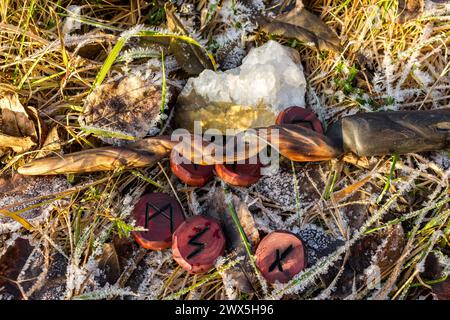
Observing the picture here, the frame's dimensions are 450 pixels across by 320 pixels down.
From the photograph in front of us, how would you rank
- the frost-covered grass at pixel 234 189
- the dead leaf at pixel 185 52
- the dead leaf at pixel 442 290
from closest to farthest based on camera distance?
the dead leaf at pixel 442 290 < the frost-covered grass at pixel 234 189 < the dead leaf at pixel 185 52

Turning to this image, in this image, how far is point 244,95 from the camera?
237 cm

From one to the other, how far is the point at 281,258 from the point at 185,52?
1.17 metres

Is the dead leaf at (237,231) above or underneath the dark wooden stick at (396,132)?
underneath

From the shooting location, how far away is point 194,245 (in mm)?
2033

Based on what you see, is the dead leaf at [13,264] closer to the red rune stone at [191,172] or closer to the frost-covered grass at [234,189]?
the frost-covered grass at [234,189]

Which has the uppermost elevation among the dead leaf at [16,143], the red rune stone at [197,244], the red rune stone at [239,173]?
the dead leaf at [16,143]

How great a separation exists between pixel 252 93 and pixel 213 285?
0.97 metres

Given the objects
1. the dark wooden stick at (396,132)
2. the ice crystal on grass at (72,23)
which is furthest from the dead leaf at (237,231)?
the ice crystal on grass at (72,23)

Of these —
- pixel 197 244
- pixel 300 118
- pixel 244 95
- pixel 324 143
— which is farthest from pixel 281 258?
pixel 244 95

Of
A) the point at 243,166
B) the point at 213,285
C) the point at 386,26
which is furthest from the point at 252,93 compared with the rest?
the point at 213,285

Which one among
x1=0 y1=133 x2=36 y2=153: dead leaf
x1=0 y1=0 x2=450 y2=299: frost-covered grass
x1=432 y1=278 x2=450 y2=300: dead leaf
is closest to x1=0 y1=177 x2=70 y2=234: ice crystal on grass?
x1=0 y1=0 x2=450 y2=299: frost-covered grass

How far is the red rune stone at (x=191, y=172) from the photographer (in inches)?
85.8

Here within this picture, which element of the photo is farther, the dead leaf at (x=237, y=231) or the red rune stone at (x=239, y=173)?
the red rune stone at (x=239, y=173)

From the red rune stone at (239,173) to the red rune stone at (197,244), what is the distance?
0.74 ft
